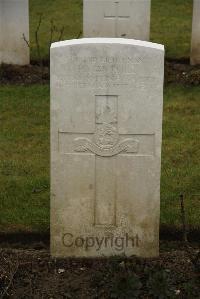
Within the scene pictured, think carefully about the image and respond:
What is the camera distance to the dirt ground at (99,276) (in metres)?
4.39

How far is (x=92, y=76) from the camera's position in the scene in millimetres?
4547

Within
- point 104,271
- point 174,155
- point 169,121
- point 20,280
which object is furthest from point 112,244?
point 169,121

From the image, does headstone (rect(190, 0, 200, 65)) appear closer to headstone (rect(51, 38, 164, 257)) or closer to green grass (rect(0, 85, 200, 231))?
green grass (rect(0, 85, 200, 231))

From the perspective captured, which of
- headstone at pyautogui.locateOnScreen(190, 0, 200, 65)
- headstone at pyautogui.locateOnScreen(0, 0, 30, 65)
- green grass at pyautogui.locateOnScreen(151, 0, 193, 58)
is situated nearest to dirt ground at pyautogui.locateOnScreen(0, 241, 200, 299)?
headstone at pyautogui.locateOnScreen(0, 0, 30, 65)

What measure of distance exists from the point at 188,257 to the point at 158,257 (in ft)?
0.70

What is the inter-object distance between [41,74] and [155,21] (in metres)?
4.01

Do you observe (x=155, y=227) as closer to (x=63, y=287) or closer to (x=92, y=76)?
(x=63, y=287)

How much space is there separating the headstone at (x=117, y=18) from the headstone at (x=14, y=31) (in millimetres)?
960

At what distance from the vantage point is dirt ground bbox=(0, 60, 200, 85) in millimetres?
9562

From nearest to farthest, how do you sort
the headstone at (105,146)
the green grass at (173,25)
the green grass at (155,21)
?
the headstone at (105,146), the green grass at (173,25), the green grass at (155,21)

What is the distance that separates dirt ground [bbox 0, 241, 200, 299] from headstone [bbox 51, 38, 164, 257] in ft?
0.42

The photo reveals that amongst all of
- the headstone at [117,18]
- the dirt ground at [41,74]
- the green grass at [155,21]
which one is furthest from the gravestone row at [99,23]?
the green grass at [155,21]

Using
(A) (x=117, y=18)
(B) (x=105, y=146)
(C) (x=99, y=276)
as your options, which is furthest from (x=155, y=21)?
(C) (x=99, y=276)

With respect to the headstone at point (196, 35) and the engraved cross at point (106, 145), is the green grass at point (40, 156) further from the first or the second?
the headstone at point (196, 35)
